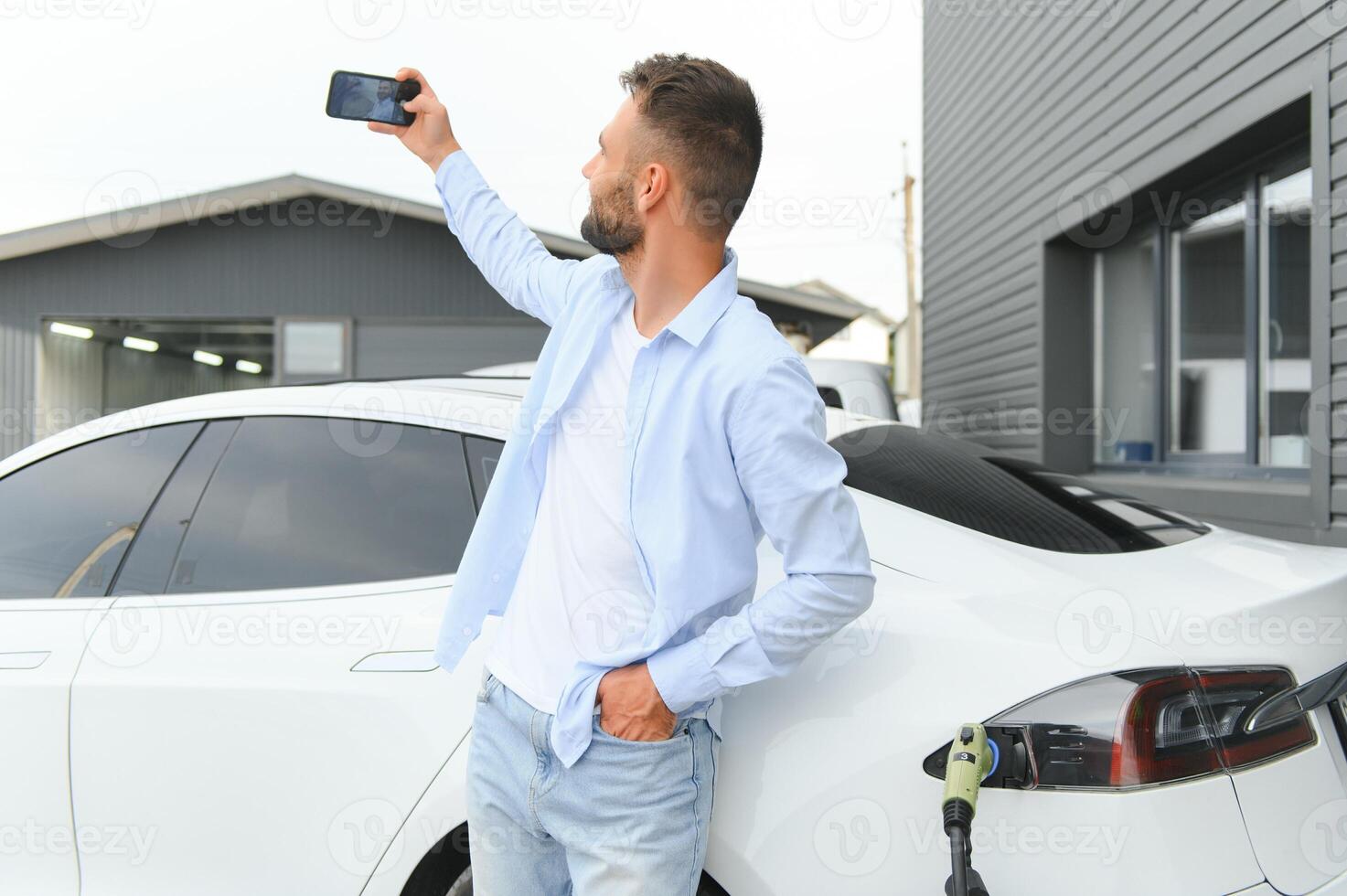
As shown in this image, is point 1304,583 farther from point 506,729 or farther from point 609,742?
point 506,729

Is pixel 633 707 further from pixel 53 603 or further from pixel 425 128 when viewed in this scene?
pixel 53 603

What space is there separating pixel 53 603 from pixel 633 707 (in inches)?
63.5

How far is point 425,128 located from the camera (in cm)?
199

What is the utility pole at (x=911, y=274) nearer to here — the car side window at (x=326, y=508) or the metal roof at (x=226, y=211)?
the metal roof at (x=226, y=211)

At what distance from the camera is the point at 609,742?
4.61 ft

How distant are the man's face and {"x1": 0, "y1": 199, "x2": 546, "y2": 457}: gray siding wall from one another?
10.6m

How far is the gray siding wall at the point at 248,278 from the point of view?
12.0 m

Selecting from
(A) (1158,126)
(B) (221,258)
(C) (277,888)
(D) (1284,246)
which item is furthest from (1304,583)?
(B) (221,258)

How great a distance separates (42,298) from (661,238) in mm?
12994

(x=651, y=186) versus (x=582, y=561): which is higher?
(x=651, y=186)

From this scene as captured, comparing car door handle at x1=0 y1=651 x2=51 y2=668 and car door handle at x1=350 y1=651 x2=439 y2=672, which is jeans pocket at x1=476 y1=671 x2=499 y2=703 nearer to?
car door handle at x1=350 y1=651 x2=439 y2=672

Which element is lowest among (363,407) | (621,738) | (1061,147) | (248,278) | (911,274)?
(621,738)

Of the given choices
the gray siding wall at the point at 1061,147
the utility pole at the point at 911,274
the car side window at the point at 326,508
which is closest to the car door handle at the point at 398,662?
the car side window at the point at 326,508

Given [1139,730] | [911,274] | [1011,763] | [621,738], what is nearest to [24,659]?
[621,738]
